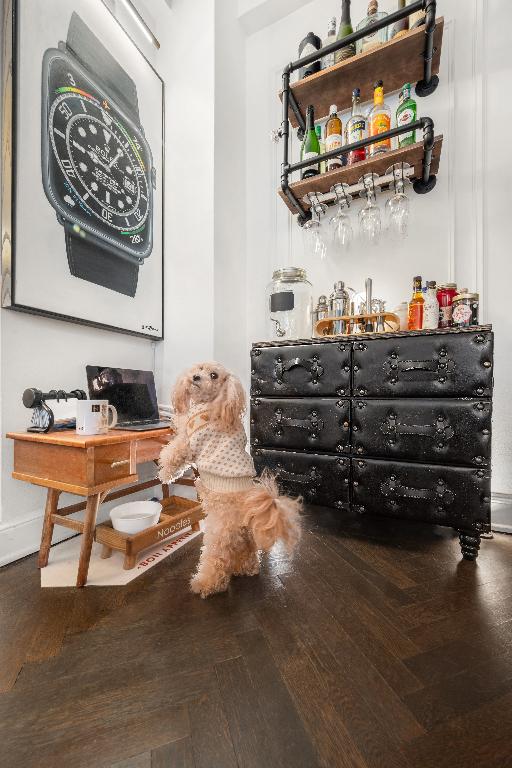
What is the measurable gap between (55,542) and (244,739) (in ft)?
4.78

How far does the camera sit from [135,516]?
70.7 inches

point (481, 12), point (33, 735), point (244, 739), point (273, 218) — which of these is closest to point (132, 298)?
point (273, 218)

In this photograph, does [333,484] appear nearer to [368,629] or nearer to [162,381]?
[368,629]

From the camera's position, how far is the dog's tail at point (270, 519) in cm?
120

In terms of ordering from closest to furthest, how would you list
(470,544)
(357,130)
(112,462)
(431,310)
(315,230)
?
(112,462) → (470,544) → (431,310) → (357,130) → (315,230)

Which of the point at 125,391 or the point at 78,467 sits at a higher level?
the point at 125,391

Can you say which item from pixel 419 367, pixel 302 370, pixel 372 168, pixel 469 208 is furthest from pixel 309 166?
pixel 419 367

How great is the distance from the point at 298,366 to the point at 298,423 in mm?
330

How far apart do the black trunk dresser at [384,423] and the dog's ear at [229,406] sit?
602mm

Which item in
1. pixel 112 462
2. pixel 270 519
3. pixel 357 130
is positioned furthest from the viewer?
pixel 357 130

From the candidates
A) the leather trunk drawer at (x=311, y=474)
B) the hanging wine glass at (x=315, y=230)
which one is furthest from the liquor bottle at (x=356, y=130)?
the leather trunk drawer at (x=311, y=474)

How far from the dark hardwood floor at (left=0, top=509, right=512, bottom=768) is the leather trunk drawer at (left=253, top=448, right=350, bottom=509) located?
377 mm

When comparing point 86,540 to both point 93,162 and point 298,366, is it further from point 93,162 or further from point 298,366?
point 93,162

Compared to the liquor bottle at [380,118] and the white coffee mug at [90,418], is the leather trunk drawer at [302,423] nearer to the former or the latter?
the white coffee mug at [90,418]
